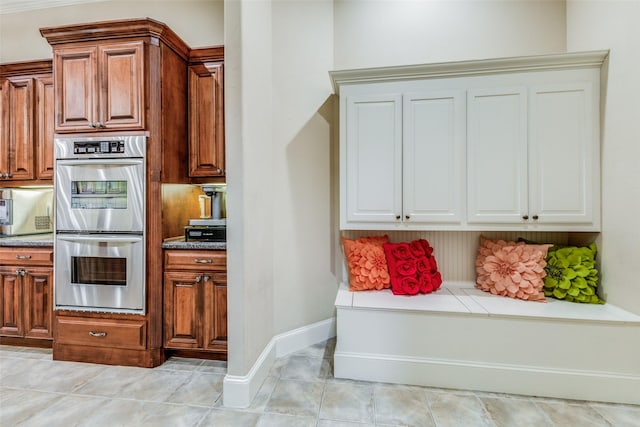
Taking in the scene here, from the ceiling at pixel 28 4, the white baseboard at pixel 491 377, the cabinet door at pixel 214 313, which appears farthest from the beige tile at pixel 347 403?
the ceiling at pixel 28 4

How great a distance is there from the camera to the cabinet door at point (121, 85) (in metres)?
2.22

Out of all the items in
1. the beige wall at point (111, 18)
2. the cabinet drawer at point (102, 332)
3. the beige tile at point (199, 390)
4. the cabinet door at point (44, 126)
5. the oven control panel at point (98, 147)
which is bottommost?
the beige tile at point (199, 390)

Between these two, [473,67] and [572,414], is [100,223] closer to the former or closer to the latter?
[473,67]

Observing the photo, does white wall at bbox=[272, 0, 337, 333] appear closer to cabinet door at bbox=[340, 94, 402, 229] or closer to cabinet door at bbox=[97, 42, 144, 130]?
cabinet door at bbox=[340, 94, 402, 229]

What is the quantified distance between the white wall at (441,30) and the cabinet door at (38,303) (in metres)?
3.14

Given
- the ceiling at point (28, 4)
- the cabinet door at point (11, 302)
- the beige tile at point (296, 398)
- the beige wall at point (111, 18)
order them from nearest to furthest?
the beige tile at point (296, 398), the cabinet door at point (11, 302), the beige wall at point (111, 18), the ceiling at point (28, 4)

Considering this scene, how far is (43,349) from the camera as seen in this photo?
2533 millimetres

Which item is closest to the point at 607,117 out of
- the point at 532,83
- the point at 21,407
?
the point at 532,83

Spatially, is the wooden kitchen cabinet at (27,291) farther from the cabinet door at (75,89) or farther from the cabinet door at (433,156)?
the cabinet door at (433,156)

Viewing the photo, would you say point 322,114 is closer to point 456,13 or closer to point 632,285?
point 456,13

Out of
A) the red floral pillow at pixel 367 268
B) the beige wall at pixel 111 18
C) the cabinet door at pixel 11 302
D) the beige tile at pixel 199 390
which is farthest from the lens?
the beige wall at pixel 111 18

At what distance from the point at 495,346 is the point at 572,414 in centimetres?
48

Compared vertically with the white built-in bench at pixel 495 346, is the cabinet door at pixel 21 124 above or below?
above

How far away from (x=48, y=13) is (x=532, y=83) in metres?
4.73
